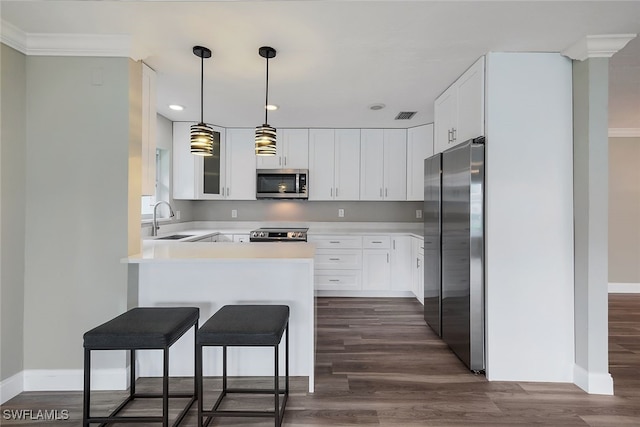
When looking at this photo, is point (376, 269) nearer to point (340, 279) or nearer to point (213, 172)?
point (340, 279)

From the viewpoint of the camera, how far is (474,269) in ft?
7.64

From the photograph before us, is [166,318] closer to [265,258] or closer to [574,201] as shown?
[265,258]

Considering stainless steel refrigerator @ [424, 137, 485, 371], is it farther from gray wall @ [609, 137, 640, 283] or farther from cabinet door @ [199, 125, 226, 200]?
gray wall @ [609, 137, 640, 283]

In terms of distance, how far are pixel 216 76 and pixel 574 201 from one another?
2.80m

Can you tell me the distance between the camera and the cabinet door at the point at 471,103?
2.36 m

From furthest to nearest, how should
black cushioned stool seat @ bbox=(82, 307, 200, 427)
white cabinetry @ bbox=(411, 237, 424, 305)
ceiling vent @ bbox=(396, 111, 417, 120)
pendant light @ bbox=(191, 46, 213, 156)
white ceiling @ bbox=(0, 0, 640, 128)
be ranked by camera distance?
white cabinetry @ bbox=(411, 237, 424, 305) < ceiling vent @ bbox=(396, 111, 417, 120) < pendant light @ bbox=(191, 46, 213, 156) < white ceiling @ bbox=(0, 0, 640, 128) < black cushioned stool seat @ bbox=(82, 307, 200, 427)

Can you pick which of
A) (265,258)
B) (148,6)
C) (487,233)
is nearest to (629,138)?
(487,233)

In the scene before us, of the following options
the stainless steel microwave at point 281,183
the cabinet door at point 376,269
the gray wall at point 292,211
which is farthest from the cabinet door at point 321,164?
the cabinet door at point 376,269

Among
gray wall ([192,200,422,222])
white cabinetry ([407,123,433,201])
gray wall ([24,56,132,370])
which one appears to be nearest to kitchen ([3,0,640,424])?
gray wall ([24,56,132,370])

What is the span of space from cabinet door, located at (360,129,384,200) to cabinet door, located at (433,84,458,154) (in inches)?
51.9

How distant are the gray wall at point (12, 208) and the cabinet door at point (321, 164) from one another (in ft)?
9.91

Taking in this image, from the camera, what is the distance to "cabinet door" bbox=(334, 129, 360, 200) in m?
4.54

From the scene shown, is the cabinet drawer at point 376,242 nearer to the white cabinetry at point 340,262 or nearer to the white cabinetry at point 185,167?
the white cabinetry at point 340,262

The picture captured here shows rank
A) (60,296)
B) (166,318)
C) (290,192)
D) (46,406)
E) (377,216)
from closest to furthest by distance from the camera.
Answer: (166,318), (46,406), (60,296), (290,192), (377,216)
